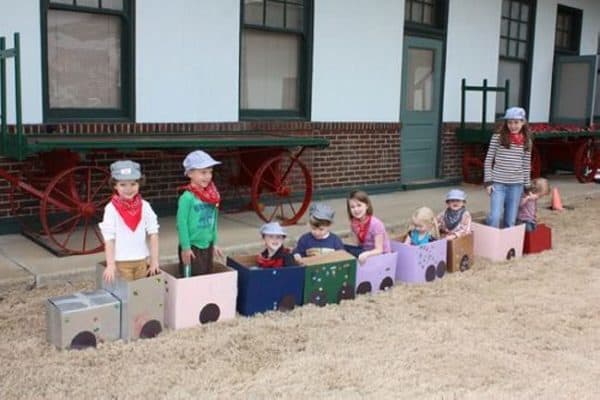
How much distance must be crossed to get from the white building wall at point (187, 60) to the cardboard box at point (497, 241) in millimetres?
3242

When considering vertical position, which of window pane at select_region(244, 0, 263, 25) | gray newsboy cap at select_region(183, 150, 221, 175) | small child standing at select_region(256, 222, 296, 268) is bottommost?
small child standing at select_region(256, 222, 296, 268)

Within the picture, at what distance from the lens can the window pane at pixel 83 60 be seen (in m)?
7.01

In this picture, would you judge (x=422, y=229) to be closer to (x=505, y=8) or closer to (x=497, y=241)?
(x=497, y=241)

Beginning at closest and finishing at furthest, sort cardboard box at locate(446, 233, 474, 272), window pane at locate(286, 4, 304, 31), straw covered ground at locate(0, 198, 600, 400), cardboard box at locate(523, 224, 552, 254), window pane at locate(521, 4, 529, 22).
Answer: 1. straw covered ground at locate(0, 198, 600, 400)
2. cardboard box at locate(446, 233, 474, 272)
3. cardboard box at locate(523, 224, 552, 254)
4. window pane at locate(286, 4, 304, 31)
5. window pane at locate(521, 4, 529, 22)

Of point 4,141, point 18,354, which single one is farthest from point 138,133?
point 18,354

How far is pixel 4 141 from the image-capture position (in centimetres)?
598

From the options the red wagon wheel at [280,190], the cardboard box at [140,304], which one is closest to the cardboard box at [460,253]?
the red wagon wheel at [280,190]

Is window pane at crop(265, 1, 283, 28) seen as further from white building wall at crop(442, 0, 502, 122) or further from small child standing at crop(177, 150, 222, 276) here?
small child standing at crop(177, 150, 222, 276)

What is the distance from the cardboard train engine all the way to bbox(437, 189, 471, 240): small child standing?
11 cm

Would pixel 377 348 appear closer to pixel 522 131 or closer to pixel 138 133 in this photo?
pixel 522 131

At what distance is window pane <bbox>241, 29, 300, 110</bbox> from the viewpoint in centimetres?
874

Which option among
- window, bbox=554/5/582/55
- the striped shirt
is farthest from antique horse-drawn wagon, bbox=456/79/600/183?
the striped shirt

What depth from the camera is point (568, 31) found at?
572 inches

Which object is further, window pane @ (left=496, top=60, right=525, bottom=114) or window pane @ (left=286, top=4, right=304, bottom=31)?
window pane @ (left=496, top=60, right=525, bottom=114)
